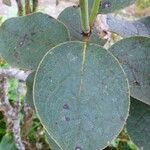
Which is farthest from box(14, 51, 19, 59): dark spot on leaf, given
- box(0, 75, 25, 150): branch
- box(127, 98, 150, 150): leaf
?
box(0, 75, 25, 150): branch

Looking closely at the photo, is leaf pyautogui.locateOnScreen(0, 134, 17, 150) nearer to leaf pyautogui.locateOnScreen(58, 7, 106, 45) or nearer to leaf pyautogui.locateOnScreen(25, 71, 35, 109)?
leaf pyautogui.locateOnScreen(25, 71, 35, 109)

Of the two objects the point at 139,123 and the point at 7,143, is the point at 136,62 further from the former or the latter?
the point at 7,143

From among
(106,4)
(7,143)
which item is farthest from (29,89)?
(7,143)

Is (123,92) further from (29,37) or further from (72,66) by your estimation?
(29,37)

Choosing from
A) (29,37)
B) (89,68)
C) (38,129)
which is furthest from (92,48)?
(38,129)

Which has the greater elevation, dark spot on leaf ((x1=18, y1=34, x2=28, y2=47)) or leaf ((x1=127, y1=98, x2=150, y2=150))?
dark spot on leaf ((x1=18, y1=34, x2=28, y2=47))
